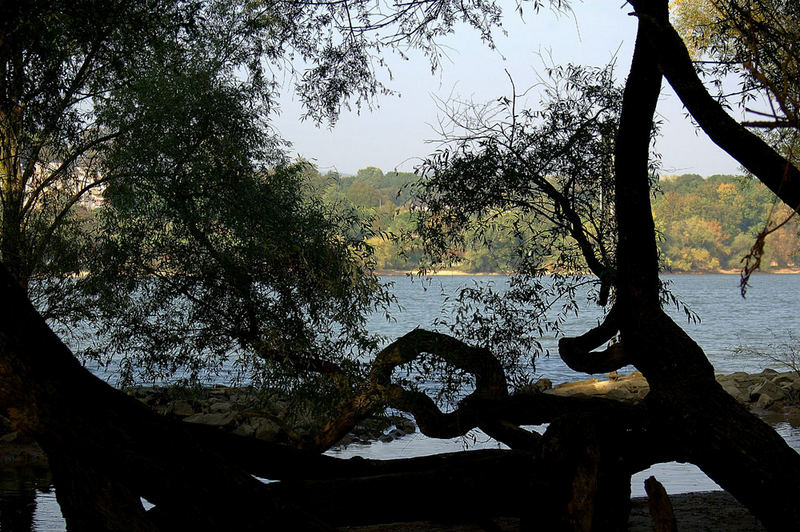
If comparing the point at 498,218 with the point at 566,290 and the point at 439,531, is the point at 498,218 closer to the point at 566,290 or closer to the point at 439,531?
the point at 566,290

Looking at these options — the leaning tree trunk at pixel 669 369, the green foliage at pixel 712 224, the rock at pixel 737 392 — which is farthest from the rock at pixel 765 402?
the green foliage at pixel 712 224

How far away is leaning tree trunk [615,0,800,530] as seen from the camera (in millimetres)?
6062

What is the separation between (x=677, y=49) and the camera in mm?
6023

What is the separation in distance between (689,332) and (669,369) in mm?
48278

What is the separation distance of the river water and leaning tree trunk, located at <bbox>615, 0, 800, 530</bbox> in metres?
1.63

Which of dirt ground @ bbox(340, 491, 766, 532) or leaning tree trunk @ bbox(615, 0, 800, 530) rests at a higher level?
leaning tree trunk @ bbox(615, 0, 800, 530)

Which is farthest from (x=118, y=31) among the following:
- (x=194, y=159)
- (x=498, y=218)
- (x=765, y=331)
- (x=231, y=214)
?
(x=765, y=331)

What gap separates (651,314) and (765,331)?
51099 mm

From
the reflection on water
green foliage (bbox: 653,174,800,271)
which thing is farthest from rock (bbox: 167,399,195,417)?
green foliage (bbox: 653,174,800,271)

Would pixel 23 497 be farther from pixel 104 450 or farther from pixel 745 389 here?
pixel 745 389

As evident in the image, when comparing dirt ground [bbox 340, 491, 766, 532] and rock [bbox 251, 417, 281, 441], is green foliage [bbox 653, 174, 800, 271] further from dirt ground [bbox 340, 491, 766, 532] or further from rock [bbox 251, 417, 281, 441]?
dirt ground [bbox 340, 491, 766, 532]

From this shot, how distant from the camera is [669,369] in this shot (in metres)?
6.73

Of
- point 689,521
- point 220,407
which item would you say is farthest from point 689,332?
point 689,521

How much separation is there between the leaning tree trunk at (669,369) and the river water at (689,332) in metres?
1.63
